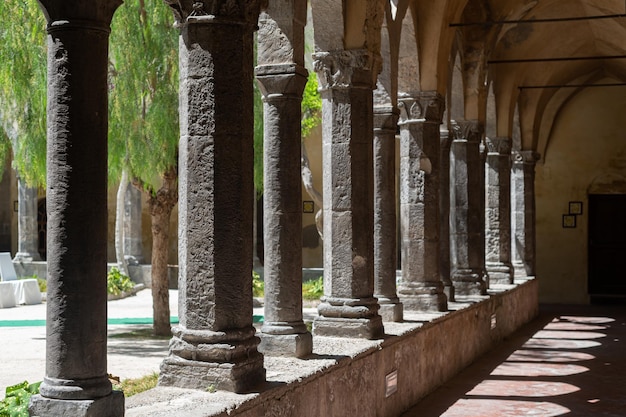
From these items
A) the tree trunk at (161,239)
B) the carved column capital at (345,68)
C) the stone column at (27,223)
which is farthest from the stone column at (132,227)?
the carved column capital at (345,68)

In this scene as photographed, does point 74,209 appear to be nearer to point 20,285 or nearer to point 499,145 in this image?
point 499,145

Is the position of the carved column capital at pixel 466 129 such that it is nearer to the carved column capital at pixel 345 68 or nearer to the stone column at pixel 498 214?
the stone column at pixel 498 214

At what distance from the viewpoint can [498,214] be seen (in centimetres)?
1453

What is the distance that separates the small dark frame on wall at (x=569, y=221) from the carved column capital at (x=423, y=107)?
414 inches

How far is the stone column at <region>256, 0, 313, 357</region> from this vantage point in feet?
19.6

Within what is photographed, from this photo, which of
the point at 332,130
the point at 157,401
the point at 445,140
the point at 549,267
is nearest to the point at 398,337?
the point at 332,130

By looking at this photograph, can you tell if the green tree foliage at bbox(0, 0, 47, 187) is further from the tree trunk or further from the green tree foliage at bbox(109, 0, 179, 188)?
the tree trunk

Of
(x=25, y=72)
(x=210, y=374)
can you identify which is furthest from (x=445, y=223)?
(x=210, y=374)

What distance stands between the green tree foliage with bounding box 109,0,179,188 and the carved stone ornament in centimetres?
741

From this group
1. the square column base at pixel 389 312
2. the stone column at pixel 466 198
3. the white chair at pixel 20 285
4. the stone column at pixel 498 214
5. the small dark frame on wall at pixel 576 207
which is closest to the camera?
the square column base at pixel 389 312

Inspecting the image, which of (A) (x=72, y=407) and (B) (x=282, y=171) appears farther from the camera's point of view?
(B) (x=282, y=171)

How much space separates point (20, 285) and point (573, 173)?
1120 cm

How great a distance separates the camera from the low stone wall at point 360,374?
441 cm

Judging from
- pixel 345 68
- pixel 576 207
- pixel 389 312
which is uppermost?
pixel 345 68
